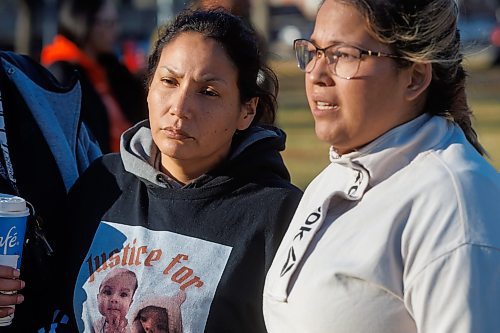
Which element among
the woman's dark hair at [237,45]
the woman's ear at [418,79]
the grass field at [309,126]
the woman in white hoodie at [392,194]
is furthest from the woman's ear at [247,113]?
the grass field at [309,126]

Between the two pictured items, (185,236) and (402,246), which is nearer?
(402,246)

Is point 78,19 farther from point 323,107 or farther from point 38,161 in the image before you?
point 323,107

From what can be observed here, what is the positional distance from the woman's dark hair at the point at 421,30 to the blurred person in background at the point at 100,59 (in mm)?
3448

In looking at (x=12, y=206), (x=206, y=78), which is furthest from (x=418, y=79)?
(x=12, y=206)

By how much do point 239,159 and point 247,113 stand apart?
159 mm

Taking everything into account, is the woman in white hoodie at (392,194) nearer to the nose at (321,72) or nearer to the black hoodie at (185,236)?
the nose at (321,72)

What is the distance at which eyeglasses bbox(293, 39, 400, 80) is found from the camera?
2248mm

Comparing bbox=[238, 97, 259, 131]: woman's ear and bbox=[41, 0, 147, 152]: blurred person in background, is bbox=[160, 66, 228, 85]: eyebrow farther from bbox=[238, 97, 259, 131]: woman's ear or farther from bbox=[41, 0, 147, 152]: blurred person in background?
bbox=[41, 0, 147, 152]: blurred person in background

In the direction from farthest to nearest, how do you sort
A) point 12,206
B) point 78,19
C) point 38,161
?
point 78,19 < point 38,161 < point 12,206

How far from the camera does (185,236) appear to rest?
287 centimetres

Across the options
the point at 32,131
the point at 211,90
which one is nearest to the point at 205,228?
the point at 211,90

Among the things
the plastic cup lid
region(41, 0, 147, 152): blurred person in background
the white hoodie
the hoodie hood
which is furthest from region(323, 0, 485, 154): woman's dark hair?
region(41, 0, 147, 152): blurred person in background

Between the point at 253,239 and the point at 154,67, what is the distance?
2.28 ft

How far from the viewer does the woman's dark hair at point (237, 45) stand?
2.99m
